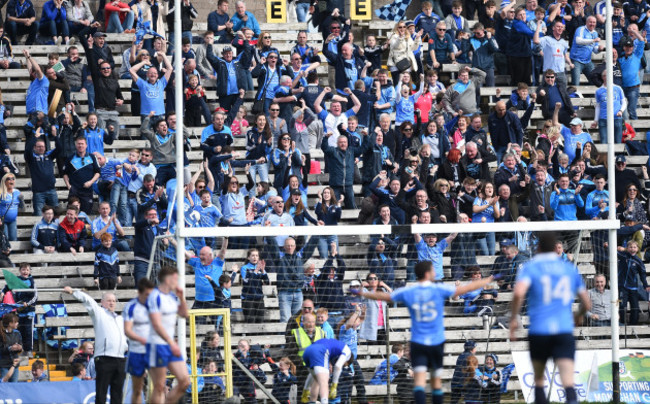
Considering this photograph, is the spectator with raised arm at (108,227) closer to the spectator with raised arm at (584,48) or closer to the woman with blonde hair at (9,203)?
the woman with blonde hair at (9,203)

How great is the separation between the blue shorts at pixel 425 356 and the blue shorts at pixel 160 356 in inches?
113

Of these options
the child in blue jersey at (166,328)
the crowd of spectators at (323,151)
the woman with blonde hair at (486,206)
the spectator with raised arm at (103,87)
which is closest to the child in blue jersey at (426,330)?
the child in blue jersey at (166,328)

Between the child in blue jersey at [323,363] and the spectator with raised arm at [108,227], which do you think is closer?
the child in blue jersey at [323,363]

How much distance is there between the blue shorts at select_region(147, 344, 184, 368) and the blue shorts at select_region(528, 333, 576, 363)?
14.4 ft

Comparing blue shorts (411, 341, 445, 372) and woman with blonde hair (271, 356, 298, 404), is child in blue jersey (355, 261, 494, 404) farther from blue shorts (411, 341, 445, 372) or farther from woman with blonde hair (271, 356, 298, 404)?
woman with blonde hair (271, 356, 298, 404)

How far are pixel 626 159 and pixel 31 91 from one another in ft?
40.0

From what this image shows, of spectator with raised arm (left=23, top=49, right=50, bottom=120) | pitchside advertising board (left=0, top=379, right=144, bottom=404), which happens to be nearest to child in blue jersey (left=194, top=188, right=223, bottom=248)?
pitchside advertising board (left=0, top=379, right=144, bottom=404)

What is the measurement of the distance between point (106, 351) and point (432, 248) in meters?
6.50

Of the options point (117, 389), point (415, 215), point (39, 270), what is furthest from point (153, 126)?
point (117, 389)

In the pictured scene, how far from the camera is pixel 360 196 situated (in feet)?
83.7

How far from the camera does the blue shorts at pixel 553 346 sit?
543 inches

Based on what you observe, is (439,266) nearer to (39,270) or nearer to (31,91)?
(39,270)

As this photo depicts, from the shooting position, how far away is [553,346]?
45.3 feet

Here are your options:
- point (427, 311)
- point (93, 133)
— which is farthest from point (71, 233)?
point (427, 311)
